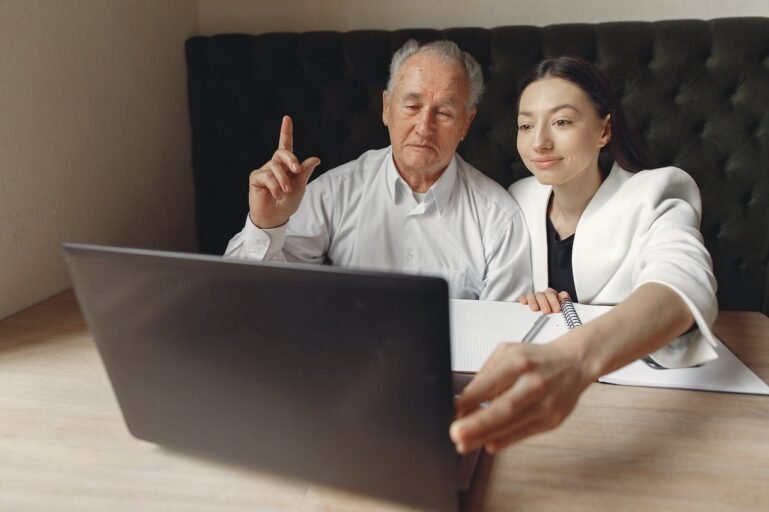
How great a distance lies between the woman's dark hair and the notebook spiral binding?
1.30ft

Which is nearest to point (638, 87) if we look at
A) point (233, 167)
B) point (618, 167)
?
point (618, 167)

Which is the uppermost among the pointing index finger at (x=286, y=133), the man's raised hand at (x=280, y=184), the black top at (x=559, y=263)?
the pointing index finger at (x=286, y=133)

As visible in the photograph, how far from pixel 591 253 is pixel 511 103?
0.59m

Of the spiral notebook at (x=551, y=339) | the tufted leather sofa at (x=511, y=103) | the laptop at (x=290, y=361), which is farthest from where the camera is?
the tufted leather sofa at (x=511, y=103)

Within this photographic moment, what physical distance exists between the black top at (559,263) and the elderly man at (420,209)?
0.05m

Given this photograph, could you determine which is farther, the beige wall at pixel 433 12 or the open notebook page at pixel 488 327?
the beige wall at pixel 433 12

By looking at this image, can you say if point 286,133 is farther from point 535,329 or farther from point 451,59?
point 535,329

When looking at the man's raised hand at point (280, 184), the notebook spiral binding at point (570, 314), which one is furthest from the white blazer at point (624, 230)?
the man's raised hand at point (280, 184)

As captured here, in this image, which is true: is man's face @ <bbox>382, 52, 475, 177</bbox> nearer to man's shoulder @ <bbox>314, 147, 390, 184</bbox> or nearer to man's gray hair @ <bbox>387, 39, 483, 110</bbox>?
man's gray hair @ <bbox>387, 39, 483, 110</bbox>

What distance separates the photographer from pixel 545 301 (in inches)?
41.8

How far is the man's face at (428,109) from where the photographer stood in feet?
4.25

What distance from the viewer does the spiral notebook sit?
803 mm

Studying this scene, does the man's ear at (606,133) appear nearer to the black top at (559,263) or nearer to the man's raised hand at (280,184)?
the black top at (559,263)

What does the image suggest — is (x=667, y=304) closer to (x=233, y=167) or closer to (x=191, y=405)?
(x=191, y=405)
